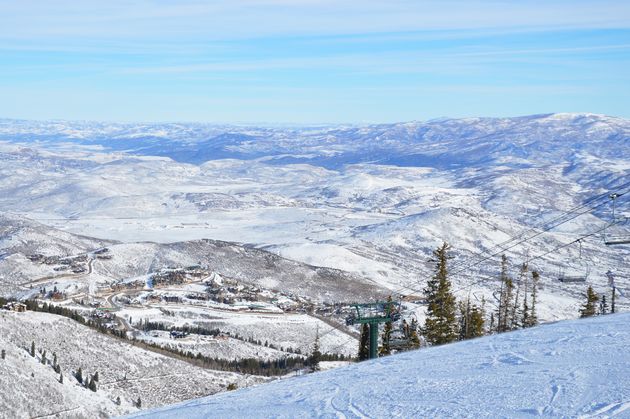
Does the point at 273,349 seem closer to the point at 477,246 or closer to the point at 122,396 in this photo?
the point at 122,396

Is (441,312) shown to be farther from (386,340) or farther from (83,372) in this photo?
(83,372)

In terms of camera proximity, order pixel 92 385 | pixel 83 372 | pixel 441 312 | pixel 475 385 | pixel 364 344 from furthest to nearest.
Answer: pixel 83 372
pixel 92 385
pixel 364 344
pixel 441 312
pixel 475 385

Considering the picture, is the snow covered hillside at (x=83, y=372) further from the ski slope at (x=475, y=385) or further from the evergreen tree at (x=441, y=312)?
the ski slope at (x=475, y=385)

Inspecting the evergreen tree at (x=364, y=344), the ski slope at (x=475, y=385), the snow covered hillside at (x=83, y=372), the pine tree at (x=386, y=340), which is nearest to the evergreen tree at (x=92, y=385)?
the snow covered hillside at (x=83, y=372)

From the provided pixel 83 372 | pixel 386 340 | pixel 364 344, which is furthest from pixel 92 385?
pixel 386 340

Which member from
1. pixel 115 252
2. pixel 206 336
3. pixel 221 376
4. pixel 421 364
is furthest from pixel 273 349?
pixel 115 252

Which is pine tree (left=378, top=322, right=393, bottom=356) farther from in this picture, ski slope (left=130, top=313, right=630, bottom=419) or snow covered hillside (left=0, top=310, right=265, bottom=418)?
ski slope (left=130, top=313, right=630, bottom=419)

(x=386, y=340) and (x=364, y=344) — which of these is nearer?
(x=386, y=340)

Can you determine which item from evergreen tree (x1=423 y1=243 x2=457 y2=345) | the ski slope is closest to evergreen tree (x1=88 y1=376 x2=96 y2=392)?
evergreen tree (x1=423 y1=243 x2=457 y2=345)
